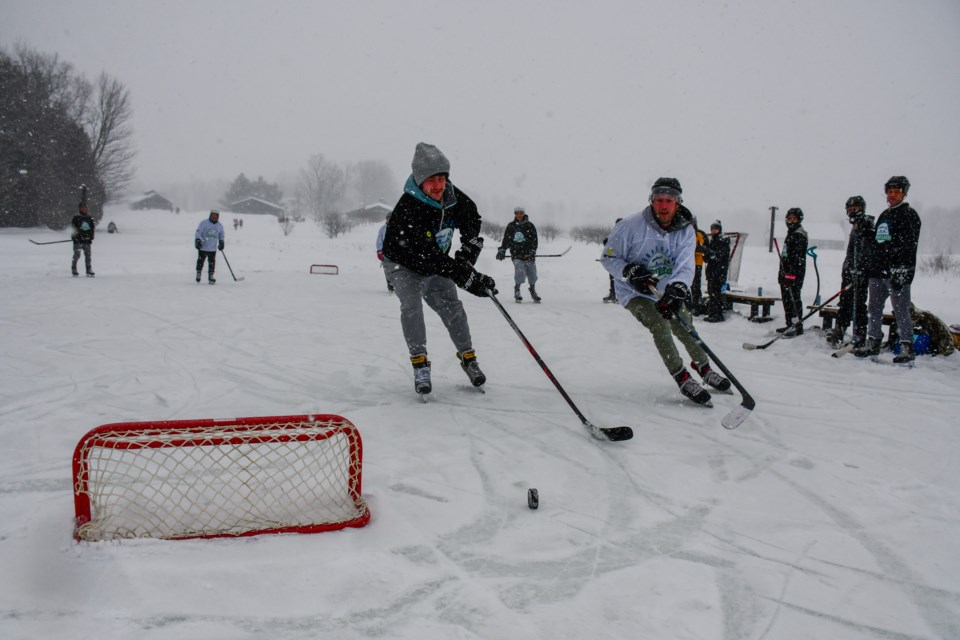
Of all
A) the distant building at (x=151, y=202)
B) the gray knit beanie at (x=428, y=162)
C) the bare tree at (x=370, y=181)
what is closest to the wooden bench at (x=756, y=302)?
the gray knit beanie at (x=428, y=162)

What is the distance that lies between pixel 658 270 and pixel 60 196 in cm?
3608

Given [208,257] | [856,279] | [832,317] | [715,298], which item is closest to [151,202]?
[208,257]

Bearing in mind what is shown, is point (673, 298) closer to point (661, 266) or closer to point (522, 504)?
point (661, 266)

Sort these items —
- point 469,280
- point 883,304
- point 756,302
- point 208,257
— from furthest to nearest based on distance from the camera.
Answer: point 208,257 < point 756,302 < point 883,304 < point 469,280

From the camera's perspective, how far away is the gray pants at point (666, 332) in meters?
4.08

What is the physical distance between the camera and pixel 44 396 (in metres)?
3.84

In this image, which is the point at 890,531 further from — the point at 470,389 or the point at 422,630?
the point at 470,389

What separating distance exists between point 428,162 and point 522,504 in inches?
90.5

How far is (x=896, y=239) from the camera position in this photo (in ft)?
17.1

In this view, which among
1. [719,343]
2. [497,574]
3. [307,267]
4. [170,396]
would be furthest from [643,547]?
[307,267]

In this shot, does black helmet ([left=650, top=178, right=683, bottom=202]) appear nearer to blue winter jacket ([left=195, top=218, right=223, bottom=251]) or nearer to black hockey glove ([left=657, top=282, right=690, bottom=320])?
black hockey glove ([left=657, top=282, right=690, bottom=320])

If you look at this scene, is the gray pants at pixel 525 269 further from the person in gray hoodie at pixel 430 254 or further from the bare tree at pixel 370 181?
the bare tree at pixel 370 181

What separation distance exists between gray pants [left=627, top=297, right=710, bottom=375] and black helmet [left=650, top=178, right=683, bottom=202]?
0.79 metres

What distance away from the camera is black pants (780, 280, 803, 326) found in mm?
7203
